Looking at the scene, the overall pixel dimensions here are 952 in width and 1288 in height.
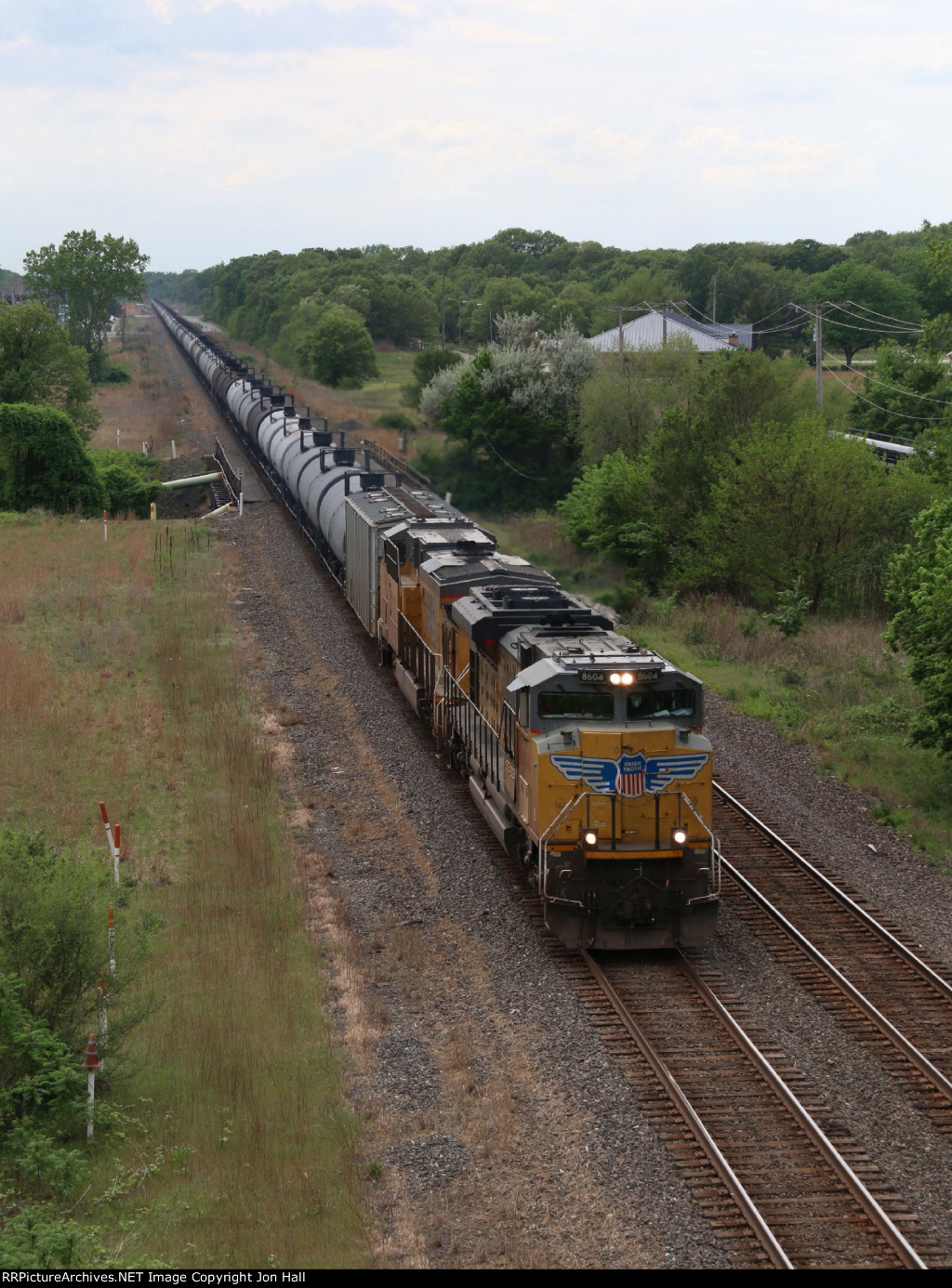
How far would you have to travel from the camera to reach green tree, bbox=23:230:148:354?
365 feet

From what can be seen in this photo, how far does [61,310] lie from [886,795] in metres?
144

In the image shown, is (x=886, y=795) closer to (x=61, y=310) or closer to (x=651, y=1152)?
(x=651, y=1152)

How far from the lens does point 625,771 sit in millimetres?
14047

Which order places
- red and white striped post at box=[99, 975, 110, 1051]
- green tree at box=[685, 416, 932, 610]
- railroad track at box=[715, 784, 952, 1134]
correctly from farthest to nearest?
green tree at box=[685, 416, 932, 610]
railroad track at box=[715, 784, 952, 1134]
red and white striped post at box=[99, 975, 110, 1051]

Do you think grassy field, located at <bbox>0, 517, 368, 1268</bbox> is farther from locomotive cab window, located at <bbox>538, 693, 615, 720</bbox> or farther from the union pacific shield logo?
locomotive cab window, located at <bbox>538, 693, 615, 720</bbox>

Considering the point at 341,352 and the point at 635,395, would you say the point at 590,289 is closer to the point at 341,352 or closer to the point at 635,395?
the point at 341,352

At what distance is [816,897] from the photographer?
16766mm

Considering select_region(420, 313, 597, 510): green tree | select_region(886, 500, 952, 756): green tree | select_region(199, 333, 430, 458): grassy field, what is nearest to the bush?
select_region(420, 313, 597, 510): green tree

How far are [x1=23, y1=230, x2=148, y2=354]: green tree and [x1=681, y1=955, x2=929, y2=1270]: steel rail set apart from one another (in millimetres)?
107136

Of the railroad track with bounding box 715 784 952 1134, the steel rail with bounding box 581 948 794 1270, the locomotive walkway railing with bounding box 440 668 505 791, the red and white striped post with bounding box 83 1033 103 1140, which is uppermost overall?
the locomotive walkway railing with bounding box 440 668 505 791

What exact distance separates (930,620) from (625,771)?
8.59 metres

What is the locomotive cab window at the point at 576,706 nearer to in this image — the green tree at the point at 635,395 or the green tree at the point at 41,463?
the green tree at the point at 635,395

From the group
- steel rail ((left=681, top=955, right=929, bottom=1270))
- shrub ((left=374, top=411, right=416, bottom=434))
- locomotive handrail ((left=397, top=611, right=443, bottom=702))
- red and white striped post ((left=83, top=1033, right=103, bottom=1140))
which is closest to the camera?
steel rail ((left=681, top=955, right=929, bottom=1270))

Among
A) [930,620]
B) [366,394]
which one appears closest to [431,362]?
[366,394]
